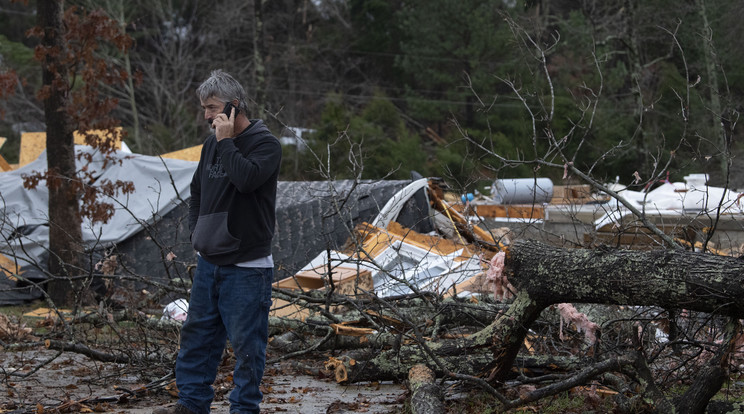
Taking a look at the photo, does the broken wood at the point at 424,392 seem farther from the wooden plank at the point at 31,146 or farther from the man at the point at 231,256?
the wooden plank at the point at 31,146

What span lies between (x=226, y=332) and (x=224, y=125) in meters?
1.02

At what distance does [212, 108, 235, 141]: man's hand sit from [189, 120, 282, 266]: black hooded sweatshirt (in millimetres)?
45

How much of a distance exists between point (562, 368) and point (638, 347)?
2.71ft

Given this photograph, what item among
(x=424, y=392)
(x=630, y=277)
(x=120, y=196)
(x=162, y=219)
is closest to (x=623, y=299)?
(x=630, y=277)

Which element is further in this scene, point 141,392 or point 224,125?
point 141,392

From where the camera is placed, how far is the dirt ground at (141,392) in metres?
4.32

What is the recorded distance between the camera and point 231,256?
3588 millimetres

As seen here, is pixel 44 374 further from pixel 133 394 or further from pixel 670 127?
pixel 670 127

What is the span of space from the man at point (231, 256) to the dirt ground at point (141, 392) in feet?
2.38

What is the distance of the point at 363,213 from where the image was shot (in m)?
9.80

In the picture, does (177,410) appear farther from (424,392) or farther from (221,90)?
(221,90)

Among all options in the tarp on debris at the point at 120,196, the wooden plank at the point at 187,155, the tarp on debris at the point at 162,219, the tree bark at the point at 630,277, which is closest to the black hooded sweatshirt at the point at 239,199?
the tree bark at the point at 630,277

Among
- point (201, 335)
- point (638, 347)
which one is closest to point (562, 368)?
point (638, 347)

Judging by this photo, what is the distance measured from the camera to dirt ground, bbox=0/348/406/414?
4320mm
